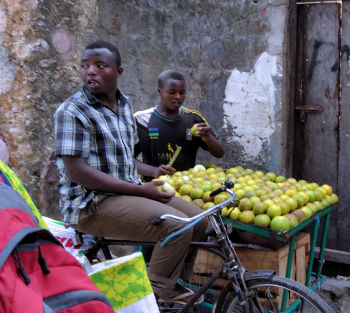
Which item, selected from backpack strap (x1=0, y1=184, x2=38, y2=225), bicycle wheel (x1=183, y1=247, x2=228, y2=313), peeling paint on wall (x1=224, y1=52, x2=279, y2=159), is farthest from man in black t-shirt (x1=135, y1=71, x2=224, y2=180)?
backpack strap (x1=0, y1=184, x2=38, y2=225)

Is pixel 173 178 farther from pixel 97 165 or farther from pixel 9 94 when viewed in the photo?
pixel 9 94

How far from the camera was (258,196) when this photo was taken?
9.80 feet

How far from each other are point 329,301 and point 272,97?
6.38 feet

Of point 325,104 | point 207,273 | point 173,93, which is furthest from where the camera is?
point 325,104

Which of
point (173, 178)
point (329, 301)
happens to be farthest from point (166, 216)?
point (329, 301)

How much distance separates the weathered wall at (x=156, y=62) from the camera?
3734 millimetres

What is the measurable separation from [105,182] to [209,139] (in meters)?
1.41

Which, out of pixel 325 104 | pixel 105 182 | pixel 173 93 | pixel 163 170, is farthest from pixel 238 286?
pixel 325 104

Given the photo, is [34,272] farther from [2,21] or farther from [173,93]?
[2,21]

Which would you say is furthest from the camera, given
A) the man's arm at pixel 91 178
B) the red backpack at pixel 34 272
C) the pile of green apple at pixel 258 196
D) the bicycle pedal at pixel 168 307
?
the bicycle pedal at pixel 168 307

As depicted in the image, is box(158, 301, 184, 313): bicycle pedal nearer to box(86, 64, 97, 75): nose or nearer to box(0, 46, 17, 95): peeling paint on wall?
box(86, 64, 97, 75): nose

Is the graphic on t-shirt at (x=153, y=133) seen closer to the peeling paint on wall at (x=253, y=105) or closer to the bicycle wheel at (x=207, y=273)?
the peeling paint on wall at (x=253, y=105)

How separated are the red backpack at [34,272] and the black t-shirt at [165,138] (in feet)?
7.97

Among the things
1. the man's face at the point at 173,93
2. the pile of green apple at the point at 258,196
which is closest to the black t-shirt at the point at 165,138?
the man's face at the point at 173,93
